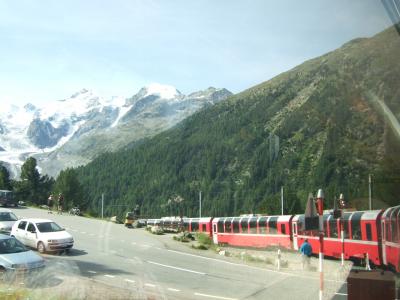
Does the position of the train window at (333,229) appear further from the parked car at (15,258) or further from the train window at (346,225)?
the parked car at (15,258)

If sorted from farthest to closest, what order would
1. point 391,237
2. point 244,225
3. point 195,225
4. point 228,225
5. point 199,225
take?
point 195,225, point 199,225, point 228,225, point 244,225, point 391,237

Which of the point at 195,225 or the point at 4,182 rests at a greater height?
the point at 4,182

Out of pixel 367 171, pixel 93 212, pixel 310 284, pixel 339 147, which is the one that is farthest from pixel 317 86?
pixel 93 212

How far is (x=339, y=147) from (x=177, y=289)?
18.8 ft

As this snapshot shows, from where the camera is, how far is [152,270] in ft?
31.0

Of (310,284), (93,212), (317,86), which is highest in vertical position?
(317,86)

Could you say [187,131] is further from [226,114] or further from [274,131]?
[274,131]

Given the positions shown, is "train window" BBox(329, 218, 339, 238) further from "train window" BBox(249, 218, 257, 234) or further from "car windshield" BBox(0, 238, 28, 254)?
"car windshield" BBox(0, 238, 28, 254)

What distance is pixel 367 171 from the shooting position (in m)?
11.0

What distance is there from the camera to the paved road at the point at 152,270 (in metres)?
8.36

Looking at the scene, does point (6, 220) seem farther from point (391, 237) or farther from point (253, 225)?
point (253, 225)

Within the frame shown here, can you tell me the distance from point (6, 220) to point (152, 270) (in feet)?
11.9

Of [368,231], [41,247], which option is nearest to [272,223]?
[368,231]

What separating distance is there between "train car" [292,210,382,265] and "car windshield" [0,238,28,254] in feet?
24.5
